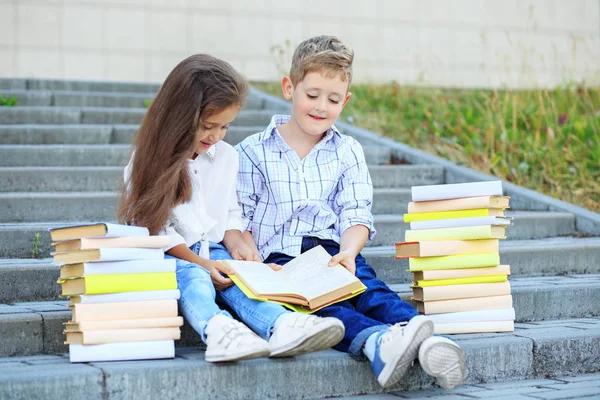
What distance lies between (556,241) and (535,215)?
0.33 meters

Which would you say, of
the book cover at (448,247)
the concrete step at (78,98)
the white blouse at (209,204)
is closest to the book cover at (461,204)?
the book cover at (448,247)

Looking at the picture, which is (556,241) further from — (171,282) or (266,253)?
(171,282)

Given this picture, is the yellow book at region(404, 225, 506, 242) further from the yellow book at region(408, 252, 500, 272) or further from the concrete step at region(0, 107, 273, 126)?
the concrete step at region(0, 107, 273, 126)

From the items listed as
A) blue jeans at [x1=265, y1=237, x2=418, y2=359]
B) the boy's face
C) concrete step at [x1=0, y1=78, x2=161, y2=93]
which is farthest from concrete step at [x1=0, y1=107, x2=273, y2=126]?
blue jeans at [x1=265, y1=237, x2=418, y2=359]

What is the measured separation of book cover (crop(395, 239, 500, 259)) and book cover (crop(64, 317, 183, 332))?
3.17ft

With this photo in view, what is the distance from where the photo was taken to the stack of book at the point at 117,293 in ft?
9.41

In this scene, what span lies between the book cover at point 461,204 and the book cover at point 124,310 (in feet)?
3.51

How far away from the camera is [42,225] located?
427cm

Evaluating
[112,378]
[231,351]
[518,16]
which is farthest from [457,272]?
[518,16]

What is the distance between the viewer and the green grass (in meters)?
6.32

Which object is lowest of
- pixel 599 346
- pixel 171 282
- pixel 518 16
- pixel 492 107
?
pixel 599 346

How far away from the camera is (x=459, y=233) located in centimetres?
343

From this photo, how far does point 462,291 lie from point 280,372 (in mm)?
864

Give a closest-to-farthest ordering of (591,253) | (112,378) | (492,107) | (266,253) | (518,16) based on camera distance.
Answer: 1. (112,378)
2. (266,253)
3. (591,253)
4. (492,107)
5. (518,16)
